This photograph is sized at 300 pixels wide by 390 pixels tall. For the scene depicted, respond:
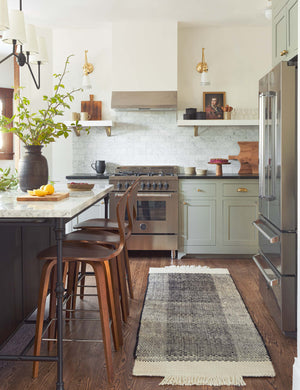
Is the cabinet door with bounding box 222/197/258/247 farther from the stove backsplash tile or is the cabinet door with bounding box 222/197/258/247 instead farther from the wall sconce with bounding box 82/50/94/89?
the wall sconce with bounding box 82/50/94/89

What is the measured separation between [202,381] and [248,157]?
3.98 meters

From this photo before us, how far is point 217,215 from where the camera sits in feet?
17.5

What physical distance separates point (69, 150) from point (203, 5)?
2.52m

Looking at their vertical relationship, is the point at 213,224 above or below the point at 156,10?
below

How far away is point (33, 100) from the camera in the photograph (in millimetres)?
5941

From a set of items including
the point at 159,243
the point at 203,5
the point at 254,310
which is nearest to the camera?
the point at 254,310

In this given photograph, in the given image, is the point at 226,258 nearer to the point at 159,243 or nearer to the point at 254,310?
the point at 159,243

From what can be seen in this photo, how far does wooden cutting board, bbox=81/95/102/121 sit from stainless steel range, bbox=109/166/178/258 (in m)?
1.08

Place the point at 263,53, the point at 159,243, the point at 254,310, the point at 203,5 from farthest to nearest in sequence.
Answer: the point at 263,53
the point at 159,243
the point at 203,5
the point at 254,310

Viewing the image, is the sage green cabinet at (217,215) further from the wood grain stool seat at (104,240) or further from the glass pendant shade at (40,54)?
the glass pendant shade at (40,54)

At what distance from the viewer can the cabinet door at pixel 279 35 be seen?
10.3 feet

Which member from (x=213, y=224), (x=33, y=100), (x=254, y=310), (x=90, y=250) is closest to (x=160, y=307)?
(x=254, y=310)

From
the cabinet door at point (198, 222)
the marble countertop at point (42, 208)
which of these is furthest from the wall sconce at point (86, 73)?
the marble countertop at point (42, 208)

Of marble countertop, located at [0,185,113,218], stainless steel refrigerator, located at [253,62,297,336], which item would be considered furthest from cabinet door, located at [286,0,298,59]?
marble countertop, located at [0,185,113,218]
